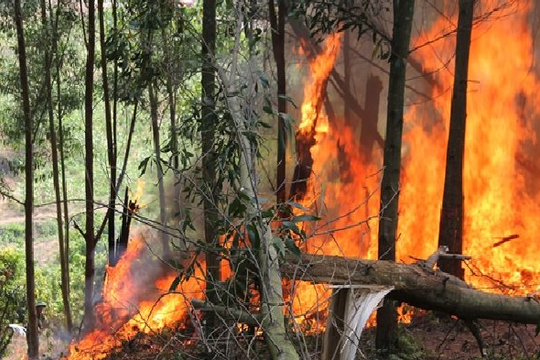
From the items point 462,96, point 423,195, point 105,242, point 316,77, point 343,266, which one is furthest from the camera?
point 105,242

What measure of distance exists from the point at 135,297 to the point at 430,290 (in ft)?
27.8

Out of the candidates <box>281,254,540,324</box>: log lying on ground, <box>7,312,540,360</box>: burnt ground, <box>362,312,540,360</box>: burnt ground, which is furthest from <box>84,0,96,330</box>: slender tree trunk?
<box>281,254,540,324</box>: log lying on ground

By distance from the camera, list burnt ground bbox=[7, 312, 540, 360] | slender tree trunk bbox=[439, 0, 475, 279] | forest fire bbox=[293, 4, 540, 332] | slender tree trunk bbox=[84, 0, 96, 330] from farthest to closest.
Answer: forest fire bbox=[293, 4, 540, 332]
slender tree trunk bbox=[84, 0, 96, 330]
slender tree trunk bbox=[439, 0, 475, 279]
burnt ground bbox=[7, 312, 540, 360]

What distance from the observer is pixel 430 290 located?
4.20 m

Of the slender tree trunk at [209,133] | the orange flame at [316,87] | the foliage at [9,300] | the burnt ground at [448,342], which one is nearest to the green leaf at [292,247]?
the slender tree trunk at [209,133]

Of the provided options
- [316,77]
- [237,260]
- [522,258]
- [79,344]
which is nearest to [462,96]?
[522,258]

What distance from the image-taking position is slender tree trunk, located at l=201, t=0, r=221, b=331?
458 centimetres

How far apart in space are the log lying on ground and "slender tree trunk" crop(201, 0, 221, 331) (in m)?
0.84

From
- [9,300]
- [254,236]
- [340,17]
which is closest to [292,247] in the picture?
[254,236]

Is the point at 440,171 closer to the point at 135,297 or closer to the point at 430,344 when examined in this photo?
the point at 430,344

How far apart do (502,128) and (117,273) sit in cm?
726

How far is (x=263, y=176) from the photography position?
1095 centimetres

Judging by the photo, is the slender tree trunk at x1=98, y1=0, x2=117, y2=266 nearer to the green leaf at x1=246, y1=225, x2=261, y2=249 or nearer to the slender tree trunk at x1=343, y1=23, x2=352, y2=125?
the slender tree trunk at x1=343, y1=23, x2=352, y2=125

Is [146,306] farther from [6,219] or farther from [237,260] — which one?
[6,219]
